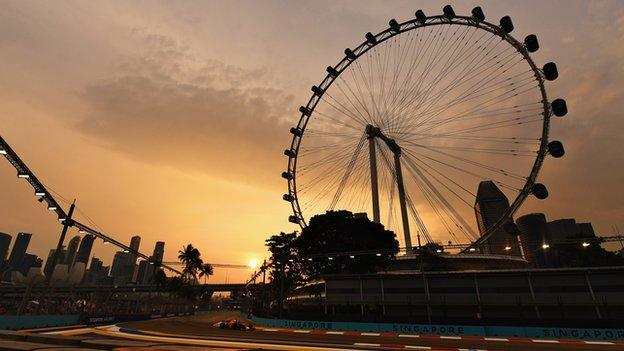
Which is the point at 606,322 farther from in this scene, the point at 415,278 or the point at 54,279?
the point at 54,279

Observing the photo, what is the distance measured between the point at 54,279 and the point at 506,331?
89.2m

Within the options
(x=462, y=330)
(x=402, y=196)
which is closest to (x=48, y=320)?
(x=462, y=330)

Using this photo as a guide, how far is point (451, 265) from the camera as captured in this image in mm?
81125

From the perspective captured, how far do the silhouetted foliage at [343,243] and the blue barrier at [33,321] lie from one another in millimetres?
34361

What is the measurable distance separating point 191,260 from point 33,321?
69.8 m

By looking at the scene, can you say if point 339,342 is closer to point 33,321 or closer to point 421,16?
point 33,321

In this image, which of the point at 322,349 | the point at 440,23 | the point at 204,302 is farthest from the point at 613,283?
the point at 204,302

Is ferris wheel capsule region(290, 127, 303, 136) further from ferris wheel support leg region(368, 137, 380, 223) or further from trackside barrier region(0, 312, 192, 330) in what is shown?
trackside barrier region(0, 312, 192, 330)

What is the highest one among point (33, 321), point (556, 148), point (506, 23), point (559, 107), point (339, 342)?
point (506, 23)

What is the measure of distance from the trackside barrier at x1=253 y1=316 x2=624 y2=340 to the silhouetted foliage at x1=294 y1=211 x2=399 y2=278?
60.5 feet

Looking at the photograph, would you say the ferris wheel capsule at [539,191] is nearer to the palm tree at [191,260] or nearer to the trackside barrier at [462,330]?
the trackside barrier at [462,330]

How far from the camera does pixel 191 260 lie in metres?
100

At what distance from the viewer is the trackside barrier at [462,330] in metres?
31.8

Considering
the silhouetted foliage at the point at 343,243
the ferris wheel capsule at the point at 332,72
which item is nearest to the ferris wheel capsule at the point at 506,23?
the ferris wheel capsule at the point at 332,72
